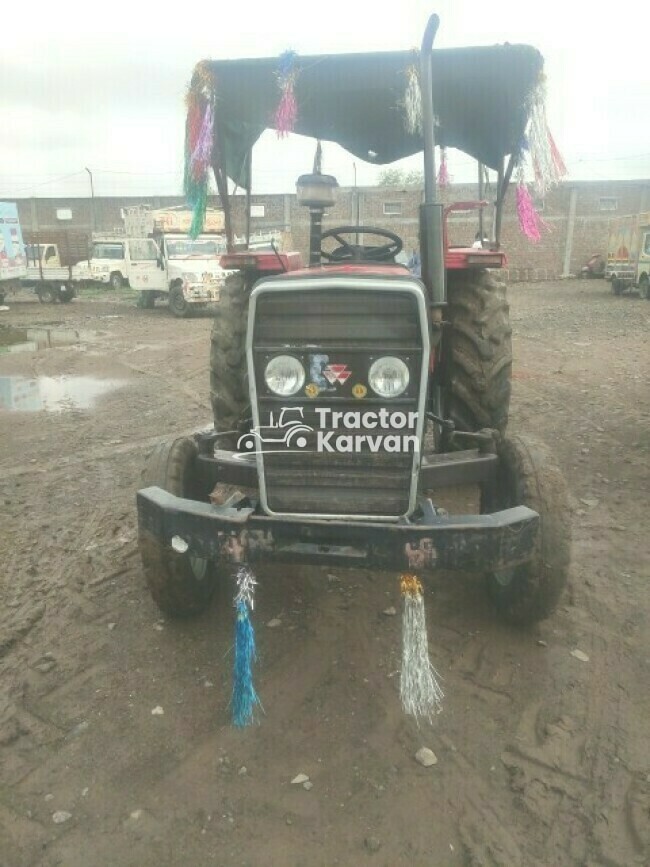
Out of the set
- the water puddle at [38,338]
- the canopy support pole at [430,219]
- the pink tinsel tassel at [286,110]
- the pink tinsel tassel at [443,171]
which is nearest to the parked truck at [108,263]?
the water puddle at [38,338]

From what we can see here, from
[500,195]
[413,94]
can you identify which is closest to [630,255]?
[500,195]

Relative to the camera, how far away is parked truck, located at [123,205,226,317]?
1834 centimetres

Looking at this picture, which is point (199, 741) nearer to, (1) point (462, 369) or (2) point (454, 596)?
(2) point (454, 596)

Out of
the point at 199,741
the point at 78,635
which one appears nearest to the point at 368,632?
the point at 199,741

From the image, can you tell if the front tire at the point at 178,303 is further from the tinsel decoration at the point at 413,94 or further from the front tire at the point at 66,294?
the tinsel decoration at the point at 413,94

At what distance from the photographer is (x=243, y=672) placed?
2727 mm

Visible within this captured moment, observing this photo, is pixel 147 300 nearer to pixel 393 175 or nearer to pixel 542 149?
pixel 393 175

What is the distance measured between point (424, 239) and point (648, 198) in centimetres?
3315

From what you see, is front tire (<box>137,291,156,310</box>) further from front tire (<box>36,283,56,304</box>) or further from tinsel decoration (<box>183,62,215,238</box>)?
tinsel decoration (<box>183,62,215,238</box>)

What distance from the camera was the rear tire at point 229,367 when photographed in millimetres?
4246

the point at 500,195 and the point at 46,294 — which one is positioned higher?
the point at 500,195

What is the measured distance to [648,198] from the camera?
103 feet

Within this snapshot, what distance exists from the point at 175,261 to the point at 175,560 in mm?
17171

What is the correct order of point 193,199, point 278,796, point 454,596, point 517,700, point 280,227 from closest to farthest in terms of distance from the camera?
point 278,796 < point 517,700 < point 454,596 < point 193,199 < point 280,227
